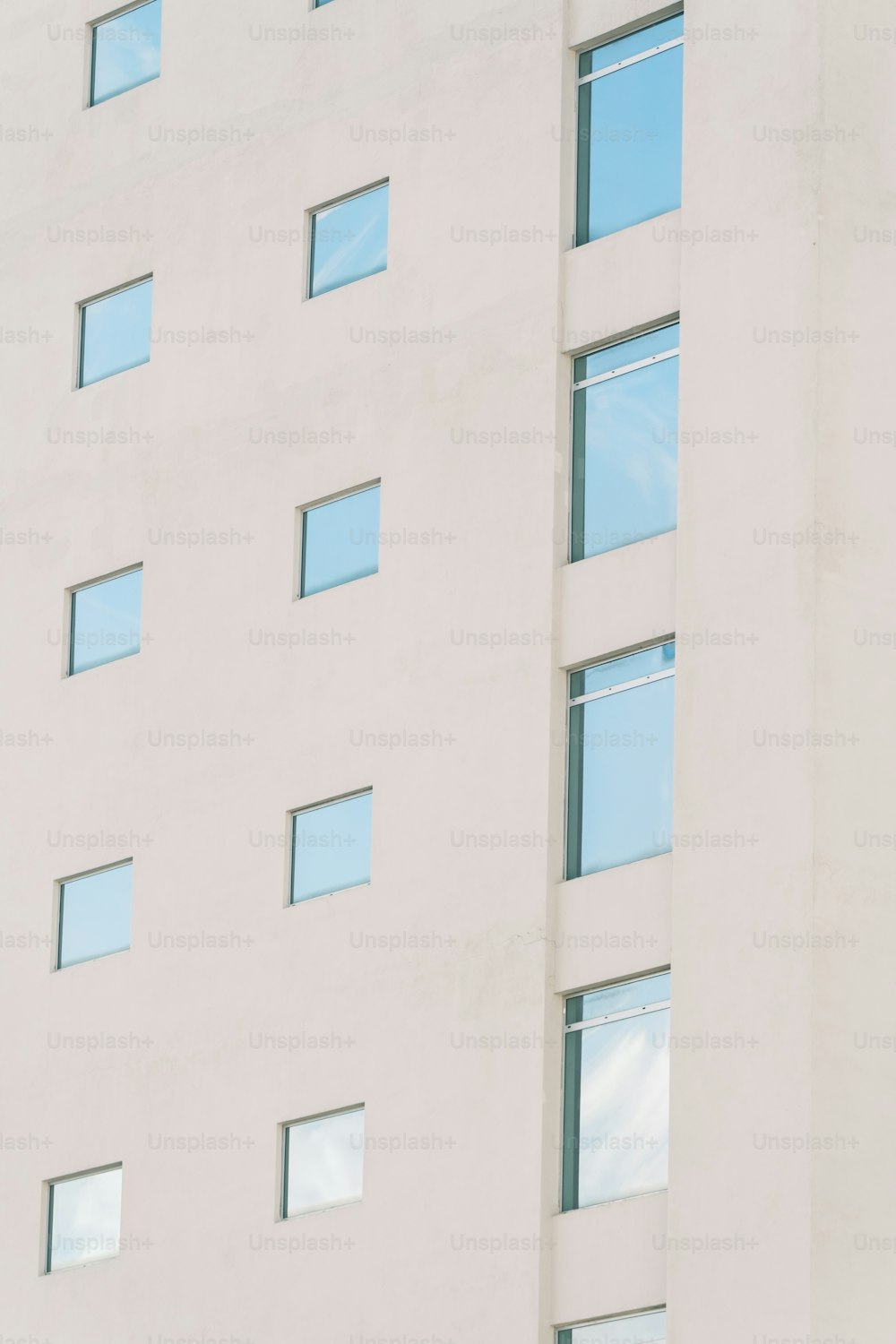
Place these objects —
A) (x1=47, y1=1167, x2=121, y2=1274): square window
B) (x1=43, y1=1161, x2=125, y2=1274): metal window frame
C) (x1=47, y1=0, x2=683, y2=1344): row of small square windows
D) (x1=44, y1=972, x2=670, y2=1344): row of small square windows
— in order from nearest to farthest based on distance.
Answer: (x1=44, y1=972, x2=670, y2=1344): row of small square windows
(x1=47, y1=0, x2=683, y2=1344): row of small square windows
(x1=43, y1=1161, x2=125, y2=1274): metal window frame
(x1=47, y1=1167, x2=121, y2=1274): square window

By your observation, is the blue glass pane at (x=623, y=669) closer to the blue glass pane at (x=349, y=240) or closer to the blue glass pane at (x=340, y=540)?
the blue glass pane at (x=340, y=540)

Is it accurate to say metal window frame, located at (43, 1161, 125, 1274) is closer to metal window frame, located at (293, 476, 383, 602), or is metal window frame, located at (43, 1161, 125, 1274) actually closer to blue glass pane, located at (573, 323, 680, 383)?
metal window frame, located at (293, 476, 383, 602)

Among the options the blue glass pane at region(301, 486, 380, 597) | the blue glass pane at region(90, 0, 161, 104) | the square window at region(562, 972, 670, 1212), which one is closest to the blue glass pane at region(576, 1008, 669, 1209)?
the square window at region(562, 972, 670, 1212)

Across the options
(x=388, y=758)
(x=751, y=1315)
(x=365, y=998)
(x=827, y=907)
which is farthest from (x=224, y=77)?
(x=751, y=1315)

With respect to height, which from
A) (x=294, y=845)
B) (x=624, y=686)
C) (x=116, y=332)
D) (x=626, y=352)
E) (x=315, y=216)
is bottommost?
(x=294, y=845)

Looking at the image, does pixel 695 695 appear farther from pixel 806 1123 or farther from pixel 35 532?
pixel 35 532

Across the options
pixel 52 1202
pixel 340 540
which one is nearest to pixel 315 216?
pixel 340 540

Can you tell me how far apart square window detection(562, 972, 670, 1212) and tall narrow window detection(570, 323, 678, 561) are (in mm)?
4480

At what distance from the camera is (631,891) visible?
23.7 metres

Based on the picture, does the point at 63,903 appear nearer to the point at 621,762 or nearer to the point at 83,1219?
the point at 83,1219

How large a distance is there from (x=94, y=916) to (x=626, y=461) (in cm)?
795

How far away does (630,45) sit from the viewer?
26.5m

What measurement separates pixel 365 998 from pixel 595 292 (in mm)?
7356

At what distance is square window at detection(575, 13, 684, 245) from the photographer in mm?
25875
